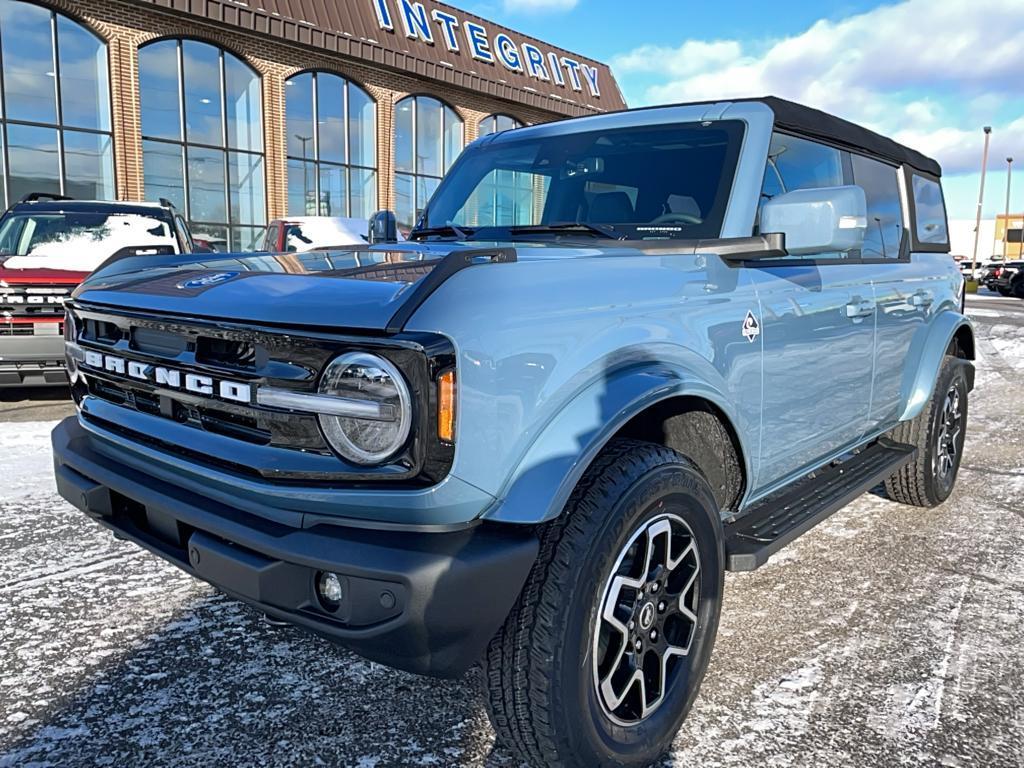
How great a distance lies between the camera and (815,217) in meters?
2.51

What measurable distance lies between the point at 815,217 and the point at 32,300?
6.46 meters

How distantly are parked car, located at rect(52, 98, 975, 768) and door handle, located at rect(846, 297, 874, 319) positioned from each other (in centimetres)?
5

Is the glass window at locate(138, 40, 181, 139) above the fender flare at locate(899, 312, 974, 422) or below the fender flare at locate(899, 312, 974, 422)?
above

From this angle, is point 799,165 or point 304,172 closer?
point 799,165

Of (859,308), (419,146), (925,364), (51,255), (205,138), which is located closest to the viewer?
(859,308)

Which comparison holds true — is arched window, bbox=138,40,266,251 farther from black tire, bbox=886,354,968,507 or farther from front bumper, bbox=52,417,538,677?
front bumper, bbox=52,417,538,677

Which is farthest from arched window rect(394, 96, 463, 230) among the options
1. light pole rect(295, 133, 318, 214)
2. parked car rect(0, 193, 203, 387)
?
parked car rect(0, 193, 203, 387)

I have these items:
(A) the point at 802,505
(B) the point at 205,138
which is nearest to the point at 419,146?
(B) the point at 205,138

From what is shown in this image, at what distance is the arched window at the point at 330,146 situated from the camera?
19328mm

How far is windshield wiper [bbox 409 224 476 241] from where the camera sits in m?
3.33

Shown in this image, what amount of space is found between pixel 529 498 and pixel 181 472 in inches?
39.4

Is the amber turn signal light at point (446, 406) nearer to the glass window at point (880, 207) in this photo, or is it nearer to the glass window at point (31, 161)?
the glass window at point (880, 207)

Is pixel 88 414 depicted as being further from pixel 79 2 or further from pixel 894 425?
pixel 79 2

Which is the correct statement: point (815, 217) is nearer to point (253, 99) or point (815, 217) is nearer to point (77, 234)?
point (77, 234)
